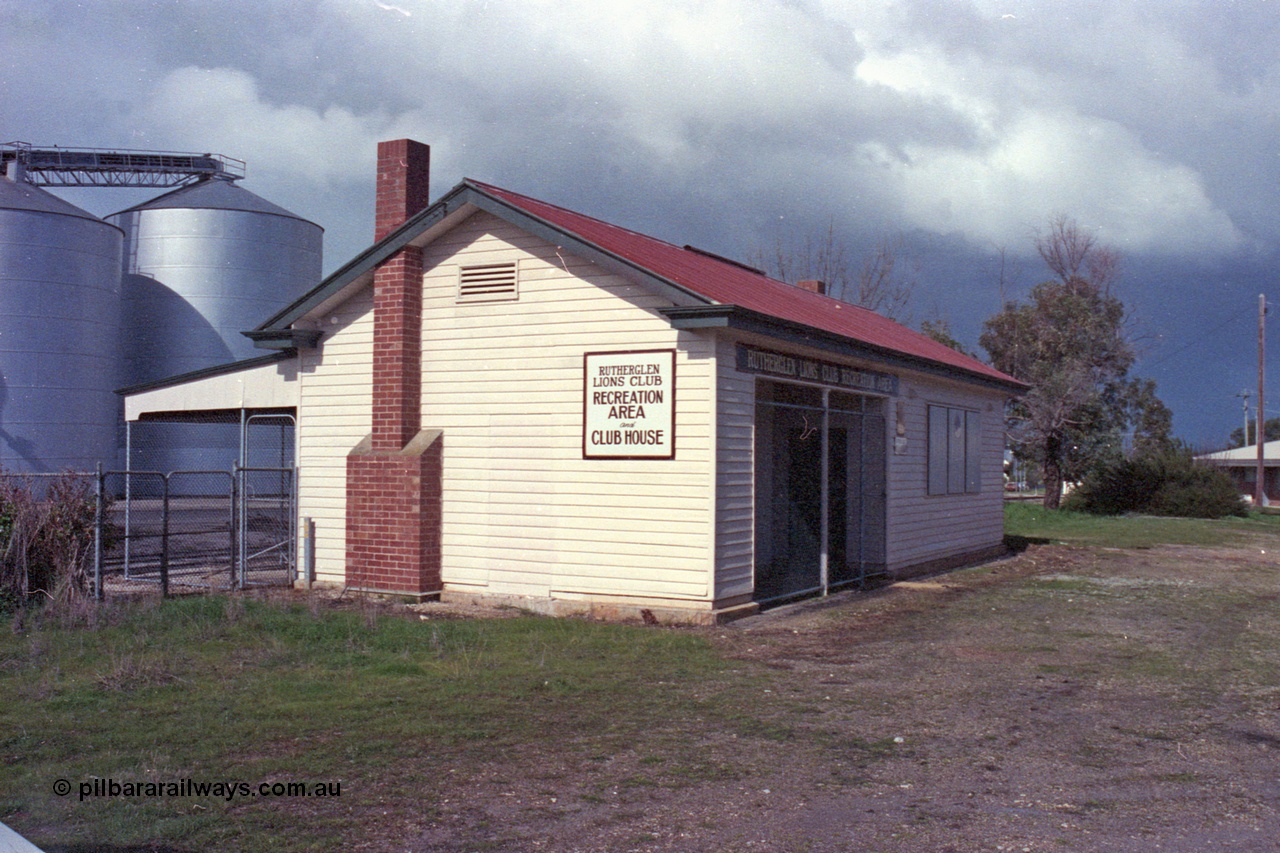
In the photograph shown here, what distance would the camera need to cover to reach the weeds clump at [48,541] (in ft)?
37.2

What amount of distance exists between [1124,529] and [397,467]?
76.7 feet

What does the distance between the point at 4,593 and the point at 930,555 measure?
12.2 metres

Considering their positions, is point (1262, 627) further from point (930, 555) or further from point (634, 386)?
point (634, 386)

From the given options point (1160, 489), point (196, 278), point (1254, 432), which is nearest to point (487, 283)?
point (1160, 489)

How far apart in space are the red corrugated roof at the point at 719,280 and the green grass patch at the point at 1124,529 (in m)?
7.87

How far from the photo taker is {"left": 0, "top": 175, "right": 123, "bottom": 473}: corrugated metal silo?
34.4m

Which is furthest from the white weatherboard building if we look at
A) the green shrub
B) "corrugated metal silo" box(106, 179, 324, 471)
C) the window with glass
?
"corrugated metal silo" box(106, 179, 324, 471)

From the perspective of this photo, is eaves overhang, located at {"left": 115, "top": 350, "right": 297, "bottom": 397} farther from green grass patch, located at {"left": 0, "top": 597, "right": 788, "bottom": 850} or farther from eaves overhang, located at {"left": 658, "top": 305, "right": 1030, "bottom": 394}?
eaves overhang, located at {"left": 658, "top": 305, "right": 1030, "bottom": 394}

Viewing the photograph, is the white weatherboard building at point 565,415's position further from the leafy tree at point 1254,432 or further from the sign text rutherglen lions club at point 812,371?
the leafy tree at point 1254,432

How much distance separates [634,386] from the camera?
11344mm

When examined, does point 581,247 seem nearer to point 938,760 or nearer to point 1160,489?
point 938,760

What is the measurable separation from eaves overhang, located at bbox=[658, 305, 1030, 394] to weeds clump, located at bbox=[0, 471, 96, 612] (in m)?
6.54

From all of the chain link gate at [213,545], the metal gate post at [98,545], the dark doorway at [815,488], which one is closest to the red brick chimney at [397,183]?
the chain link gate at [213,545]

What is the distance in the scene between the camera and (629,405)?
11383 millimetres
